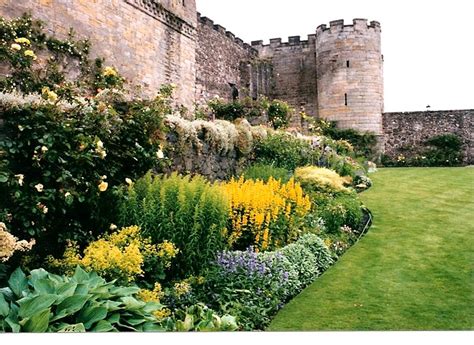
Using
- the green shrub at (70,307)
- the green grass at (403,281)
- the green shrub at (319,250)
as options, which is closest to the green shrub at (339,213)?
the green grass at (403,281)

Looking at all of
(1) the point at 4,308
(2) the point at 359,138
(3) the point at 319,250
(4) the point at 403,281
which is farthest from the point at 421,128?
(1) the point at 4,308

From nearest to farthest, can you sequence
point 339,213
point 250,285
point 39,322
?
point 39,322, point 250,285, point 339,213

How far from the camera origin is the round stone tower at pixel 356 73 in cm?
2000

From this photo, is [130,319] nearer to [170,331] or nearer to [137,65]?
[170,331]

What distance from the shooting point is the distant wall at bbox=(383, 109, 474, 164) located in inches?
693

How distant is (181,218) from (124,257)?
79 cm

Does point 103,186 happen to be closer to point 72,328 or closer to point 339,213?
point 72,328

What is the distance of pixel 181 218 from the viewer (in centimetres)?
456

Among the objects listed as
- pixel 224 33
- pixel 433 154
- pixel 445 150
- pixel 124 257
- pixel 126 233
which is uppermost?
pixel 224 33

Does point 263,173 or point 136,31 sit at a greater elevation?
point 136,31

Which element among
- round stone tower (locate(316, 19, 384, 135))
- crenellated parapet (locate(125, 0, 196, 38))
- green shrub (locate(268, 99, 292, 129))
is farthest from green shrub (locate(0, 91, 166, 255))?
round stone tower (locate(316, 19, 384, 135))

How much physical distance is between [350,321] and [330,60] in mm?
17821

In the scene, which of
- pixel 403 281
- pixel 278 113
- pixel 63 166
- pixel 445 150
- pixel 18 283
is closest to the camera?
pixel 18 283
